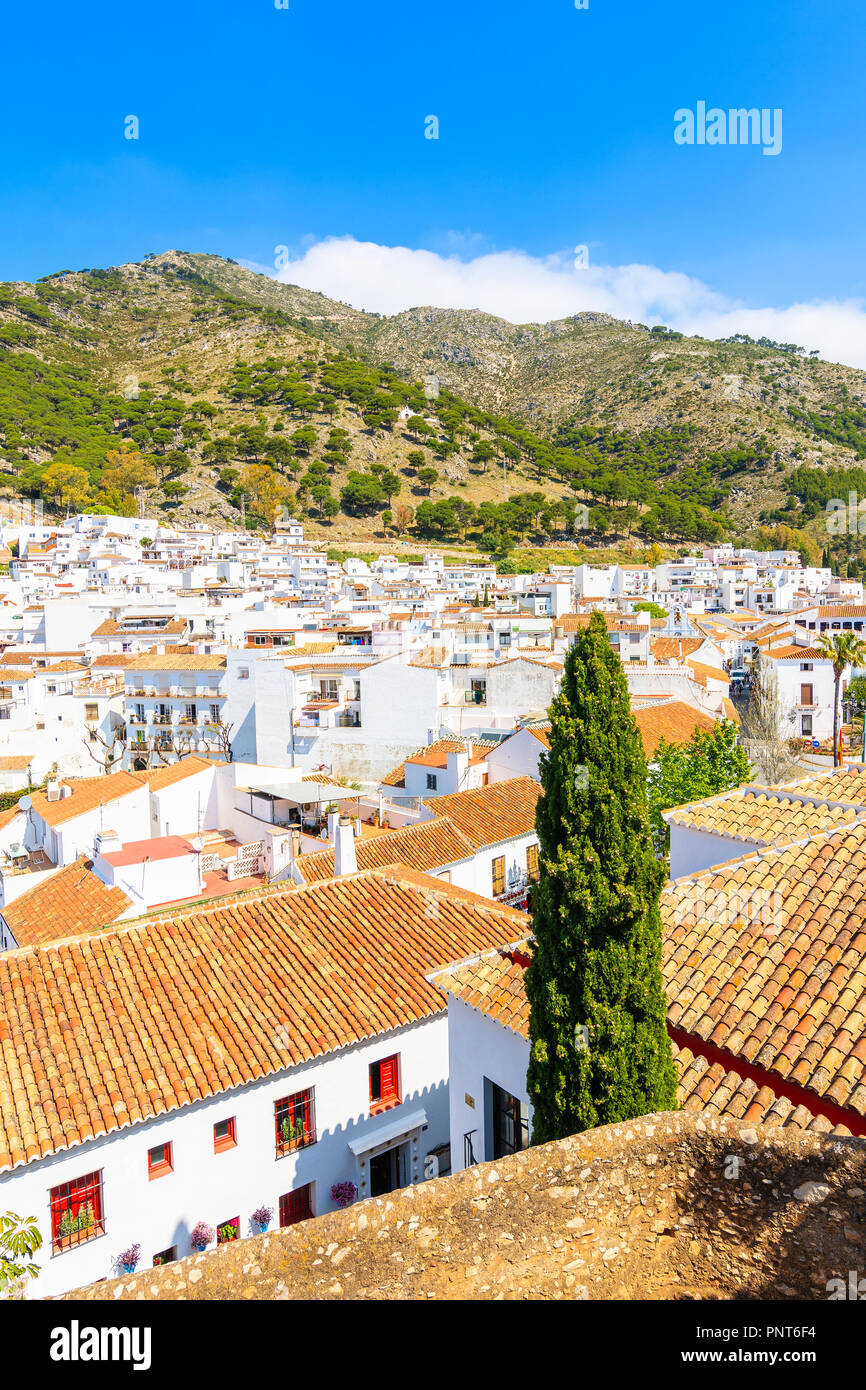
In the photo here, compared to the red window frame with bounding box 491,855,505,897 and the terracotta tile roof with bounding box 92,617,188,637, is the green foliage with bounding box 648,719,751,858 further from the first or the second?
the terracotta tile roof with bounding box 92,617,188,637

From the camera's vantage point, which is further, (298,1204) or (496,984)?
(298,1204)

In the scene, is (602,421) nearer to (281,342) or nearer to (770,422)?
(770,422)

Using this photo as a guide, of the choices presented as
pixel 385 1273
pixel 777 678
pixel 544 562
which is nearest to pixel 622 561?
pixel 544 562

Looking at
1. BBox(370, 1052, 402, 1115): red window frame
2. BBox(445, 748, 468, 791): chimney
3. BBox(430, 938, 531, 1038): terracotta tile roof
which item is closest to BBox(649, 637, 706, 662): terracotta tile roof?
BBox(445, 748, 468, 791): chimney

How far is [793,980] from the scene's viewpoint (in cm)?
800

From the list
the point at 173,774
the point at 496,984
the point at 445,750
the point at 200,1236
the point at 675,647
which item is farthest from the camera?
the point at 675,647

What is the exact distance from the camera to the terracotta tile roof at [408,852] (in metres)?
19.8

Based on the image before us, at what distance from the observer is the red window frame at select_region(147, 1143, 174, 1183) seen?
10477 millimetres

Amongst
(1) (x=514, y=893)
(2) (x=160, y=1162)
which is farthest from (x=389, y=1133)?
(1) (x=514, y=893)

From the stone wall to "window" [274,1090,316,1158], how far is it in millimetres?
7946

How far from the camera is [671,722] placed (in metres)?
31.6

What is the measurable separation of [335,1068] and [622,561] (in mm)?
106983

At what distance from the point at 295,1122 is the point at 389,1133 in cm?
156

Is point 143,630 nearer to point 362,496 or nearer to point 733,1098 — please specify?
point 733,1098
